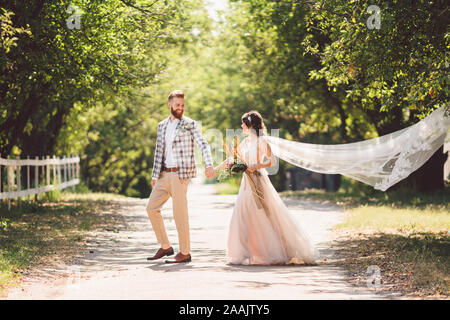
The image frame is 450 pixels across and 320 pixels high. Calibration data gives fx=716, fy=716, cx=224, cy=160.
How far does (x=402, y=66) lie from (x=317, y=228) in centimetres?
537

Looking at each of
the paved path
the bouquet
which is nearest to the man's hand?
the bouquet

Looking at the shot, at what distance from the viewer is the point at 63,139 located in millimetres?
32375

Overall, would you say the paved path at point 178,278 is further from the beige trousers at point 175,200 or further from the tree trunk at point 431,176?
the tree trunk at point 431,176

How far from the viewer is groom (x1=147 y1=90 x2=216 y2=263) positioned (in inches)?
434

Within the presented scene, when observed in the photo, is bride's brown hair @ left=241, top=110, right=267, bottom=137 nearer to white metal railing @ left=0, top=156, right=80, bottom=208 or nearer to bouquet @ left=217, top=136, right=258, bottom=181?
bouquet @ left=217, top=136, right=258, bottom=181

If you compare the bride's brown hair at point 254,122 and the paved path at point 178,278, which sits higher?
the bride's brown hair at point 254,122

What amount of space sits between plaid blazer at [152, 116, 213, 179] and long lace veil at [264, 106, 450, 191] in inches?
92.9

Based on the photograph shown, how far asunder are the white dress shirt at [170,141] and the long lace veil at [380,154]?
2.53m

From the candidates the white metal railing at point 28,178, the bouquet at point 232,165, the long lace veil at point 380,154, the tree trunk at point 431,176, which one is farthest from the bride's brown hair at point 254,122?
the tree trunk at point 431,176

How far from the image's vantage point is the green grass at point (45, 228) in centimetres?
1132

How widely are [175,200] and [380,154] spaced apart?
4.79 metres

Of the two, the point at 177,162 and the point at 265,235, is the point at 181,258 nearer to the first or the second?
the point at 265,235

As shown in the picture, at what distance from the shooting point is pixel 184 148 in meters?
11.0
